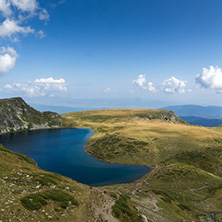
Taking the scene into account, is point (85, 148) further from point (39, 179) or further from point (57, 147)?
point (39, 179)

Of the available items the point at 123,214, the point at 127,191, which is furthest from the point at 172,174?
the point at 123,214

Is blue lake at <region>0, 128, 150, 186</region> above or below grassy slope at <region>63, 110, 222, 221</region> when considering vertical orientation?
below

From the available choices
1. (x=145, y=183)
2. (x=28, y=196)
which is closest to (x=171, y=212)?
(x=145, y=183)

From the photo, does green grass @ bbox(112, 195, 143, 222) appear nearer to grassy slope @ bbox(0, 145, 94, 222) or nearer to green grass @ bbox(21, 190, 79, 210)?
grassy slope @ bbox(0, 145, 94, 222)

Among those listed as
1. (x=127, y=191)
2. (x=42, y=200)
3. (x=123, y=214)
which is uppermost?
(x=42, y=200)

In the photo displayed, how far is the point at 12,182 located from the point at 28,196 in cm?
893

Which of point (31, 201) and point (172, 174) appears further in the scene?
point (172, 174)

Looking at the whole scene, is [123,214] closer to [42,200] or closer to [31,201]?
[42,200]

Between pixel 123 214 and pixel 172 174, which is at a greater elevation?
pixel 123 214

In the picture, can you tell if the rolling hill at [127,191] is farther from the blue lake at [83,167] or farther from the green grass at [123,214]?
the blue lake at [83,167]

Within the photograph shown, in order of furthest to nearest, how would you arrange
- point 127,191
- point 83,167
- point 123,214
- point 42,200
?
point 83,167 → point 127,191 → point 123,214 → point 42,200

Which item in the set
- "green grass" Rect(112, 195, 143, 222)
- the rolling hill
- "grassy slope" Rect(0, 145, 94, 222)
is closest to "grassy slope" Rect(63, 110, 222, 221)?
the rolling hill

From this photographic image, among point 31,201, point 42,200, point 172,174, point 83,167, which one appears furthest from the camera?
point 83,167

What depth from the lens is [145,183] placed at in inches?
2840
